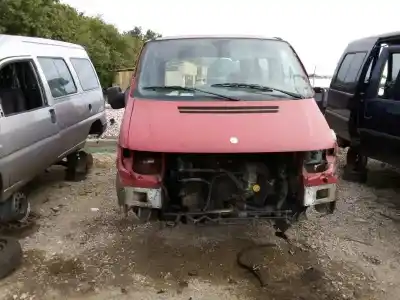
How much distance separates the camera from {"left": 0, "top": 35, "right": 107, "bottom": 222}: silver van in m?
4.66

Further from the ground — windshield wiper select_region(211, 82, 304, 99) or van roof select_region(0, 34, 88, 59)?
van roof select_region(0, 34, 88, 59)

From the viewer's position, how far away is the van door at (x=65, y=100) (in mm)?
5805

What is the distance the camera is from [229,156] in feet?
13.3

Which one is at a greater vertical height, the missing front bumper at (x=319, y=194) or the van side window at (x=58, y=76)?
the van side window at (x=58, y=76)

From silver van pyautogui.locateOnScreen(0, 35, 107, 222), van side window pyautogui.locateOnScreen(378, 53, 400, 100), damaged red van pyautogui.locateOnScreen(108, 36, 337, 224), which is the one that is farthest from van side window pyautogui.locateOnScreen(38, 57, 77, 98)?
van side window pyautogui.locateOnScreen(378, 53, 400, 100)

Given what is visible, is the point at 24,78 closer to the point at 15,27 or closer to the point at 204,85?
the point at 204,85

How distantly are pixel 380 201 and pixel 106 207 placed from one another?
3.42m

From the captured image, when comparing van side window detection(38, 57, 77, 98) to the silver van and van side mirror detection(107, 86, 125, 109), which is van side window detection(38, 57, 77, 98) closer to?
the silver van

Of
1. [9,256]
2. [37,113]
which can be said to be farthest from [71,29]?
[9,256]

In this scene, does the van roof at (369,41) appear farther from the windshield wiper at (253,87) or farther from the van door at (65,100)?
the van door at (65,100)

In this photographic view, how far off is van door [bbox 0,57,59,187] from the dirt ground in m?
0.73

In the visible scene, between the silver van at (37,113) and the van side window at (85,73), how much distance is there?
0.03m

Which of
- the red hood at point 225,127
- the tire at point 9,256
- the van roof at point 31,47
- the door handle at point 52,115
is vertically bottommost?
the tire at point 9,256

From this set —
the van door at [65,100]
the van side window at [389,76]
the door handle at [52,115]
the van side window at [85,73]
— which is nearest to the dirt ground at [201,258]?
the van door at [65,100]
